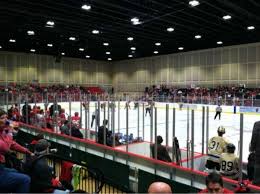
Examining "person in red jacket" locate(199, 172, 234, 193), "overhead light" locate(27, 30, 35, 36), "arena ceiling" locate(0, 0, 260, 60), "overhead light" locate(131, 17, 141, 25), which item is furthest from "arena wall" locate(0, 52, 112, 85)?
"person in red jacket" locate(199, 172, 234, 193)

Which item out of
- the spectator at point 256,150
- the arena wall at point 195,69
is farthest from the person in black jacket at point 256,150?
the arena wall at point 195,69

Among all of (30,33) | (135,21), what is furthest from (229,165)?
(30,33)

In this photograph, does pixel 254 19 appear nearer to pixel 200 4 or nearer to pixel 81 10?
pixel 200 4

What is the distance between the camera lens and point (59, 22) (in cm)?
1734

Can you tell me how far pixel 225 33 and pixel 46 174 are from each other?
20.5 m

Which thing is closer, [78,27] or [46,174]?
[46,174]

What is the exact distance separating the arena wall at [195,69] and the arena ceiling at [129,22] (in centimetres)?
209

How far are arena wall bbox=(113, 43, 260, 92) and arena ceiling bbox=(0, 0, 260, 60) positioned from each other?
2091 millimetres

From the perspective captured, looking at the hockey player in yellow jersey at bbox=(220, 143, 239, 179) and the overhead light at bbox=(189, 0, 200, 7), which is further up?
the overhead light at bbox=(189, 0, 200, 7)

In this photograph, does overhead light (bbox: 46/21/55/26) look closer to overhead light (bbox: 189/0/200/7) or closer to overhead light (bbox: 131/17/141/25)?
overhead light (bbox: 131/17/141/25)

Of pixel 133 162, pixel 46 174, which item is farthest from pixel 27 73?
pixel 46 174

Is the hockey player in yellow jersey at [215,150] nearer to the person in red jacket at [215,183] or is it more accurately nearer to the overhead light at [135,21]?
the person in red jacket at [215,183]

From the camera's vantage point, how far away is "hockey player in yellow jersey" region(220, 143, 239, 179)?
187 inches

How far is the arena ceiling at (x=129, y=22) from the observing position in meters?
13.6
